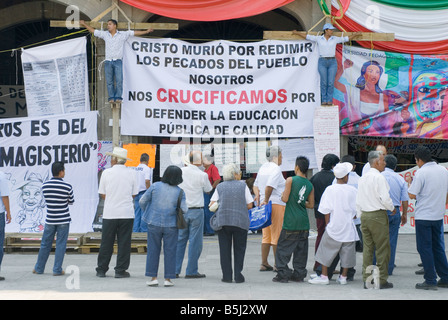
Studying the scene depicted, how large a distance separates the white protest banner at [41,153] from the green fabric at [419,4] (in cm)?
653

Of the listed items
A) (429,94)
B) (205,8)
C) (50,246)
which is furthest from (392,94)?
(50,246)

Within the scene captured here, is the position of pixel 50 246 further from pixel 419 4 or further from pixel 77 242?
pixel 419 4

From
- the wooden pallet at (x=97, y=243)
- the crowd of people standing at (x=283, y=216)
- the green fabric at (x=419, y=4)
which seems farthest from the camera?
the green fabric at (x=419, y=4)

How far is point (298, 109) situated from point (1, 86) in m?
8.66

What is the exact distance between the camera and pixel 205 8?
49.2 ft

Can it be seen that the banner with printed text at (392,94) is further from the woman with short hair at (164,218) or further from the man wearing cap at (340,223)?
the woman with short hair at (164,218)

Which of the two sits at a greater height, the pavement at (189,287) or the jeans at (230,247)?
the jeans at (230,247)

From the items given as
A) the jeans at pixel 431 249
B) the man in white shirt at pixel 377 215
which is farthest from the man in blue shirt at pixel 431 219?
the man in white shirt at pixel 377 215

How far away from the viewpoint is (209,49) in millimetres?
15070

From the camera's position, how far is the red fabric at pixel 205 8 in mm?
14945

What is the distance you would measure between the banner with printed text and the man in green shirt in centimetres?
543

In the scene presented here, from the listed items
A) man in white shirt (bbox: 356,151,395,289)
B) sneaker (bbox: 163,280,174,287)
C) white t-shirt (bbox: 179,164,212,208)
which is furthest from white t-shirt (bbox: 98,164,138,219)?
man in white shirt (bbox: 356,151,395,289)

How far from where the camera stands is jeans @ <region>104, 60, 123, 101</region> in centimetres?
1466

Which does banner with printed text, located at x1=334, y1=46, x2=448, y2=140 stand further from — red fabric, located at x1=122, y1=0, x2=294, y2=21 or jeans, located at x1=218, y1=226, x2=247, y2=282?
jeans, located at x1=218, y1=226, x2=247, y2=282
